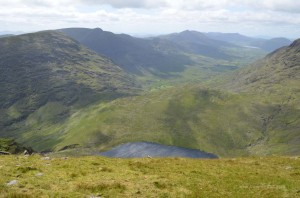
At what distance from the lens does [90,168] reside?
127 feet

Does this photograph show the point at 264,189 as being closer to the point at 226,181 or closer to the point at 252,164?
the point at 226,181

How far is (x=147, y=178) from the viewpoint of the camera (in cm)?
3497

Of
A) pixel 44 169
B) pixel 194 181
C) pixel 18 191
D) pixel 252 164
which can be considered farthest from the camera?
pixel 252 164

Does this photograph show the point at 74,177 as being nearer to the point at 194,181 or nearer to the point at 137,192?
the point at 137,192

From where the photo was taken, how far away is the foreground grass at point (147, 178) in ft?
97.9

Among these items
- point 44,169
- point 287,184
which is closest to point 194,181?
point 287,184

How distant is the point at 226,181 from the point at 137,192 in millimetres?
9951

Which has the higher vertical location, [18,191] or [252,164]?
[18,191]

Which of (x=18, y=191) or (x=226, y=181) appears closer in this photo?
(x=18, y=191)

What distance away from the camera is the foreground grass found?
29.8 m

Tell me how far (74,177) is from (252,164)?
22914mm

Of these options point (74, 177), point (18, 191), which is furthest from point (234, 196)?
point (18, 191)

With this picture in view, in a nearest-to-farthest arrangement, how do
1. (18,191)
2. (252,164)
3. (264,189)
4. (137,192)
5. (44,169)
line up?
(18,191), (137,192), (264,189), (44,169), (252,164)

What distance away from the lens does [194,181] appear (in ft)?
112
